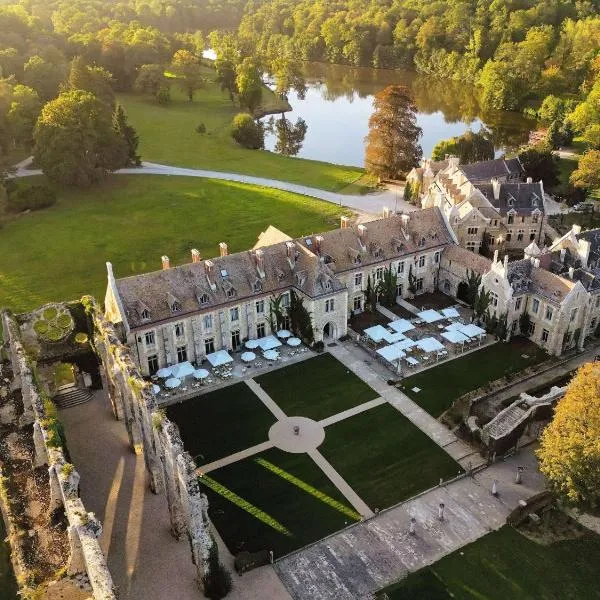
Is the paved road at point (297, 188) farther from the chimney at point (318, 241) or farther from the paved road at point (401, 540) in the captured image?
the paved road at point (401, 540)

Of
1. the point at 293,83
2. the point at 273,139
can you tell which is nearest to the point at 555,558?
the point at 273,139

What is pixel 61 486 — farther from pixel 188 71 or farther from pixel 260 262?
pixel 188 71

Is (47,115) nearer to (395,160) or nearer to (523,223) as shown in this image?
(395,160)

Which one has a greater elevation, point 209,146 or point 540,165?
point 540,165

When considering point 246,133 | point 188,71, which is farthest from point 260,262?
point 188,71

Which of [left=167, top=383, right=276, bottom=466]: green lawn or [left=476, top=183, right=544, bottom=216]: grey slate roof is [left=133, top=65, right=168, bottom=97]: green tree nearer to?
[left=476, top=183, right=544, bottom=216]: grey slate roof

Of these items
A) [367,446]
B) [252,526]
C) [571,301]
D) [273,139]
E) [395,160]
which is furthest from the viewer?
[273,139]
